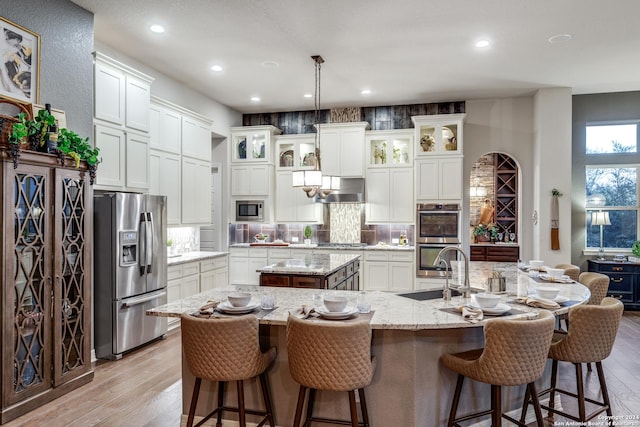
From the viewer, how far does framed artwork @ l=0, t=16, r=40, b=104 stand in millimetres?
3094

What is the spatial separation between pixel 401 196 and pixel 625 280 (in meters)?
3.50

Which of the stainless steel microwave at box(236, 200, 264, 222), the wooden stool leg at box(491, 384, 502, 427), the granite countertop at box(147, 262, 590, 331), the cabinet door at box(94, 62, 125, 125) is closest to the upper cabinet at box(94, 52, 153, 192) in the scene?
the cabinet door at box(94, 62, 125, 125)

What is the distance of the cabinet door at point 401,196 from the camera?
698cm

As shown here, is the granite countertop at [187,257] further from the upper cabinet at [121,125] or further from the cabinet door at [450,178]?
the cabinet door at [450,178]

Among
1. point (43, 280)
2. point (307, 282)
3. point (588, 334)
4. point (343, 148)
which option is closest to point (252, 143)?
point (343, 148)

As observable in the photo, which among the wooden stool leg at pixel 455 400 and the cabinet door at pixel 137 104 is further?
the cabinet door at pixel 137 104

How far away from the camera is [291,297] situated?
3.09 meters

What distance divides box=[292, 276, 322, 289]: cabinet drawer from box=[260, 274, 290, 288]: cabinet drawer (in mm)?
101

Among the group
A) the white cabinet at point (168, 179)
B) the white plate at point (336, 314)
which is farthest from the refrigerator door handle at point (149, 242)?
the white plate at point (336, 314)

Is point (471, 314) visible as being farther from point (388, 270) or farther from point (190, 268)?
point (388, 270)

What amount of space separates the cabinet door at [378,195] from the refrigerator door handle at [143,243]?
3.86 meters

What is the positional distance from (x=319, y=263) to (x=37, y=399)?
280 centimetres

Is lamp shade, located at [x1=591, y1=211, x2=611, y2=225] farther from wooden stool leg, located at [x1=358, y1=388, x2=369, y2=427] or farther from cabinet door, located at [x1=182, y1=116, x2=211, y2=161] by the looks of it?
cabinet door, located at [x1=182, y1=116, x2=211, y2=161]

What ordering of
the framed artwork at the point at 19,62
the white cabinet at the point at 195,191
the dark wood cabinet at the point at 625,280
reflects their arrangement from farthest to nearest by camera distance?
the dark wood cabinet at the point at 625,280
the white cabinet at the point at 195,191
the framed artwork at the point at 19,62
